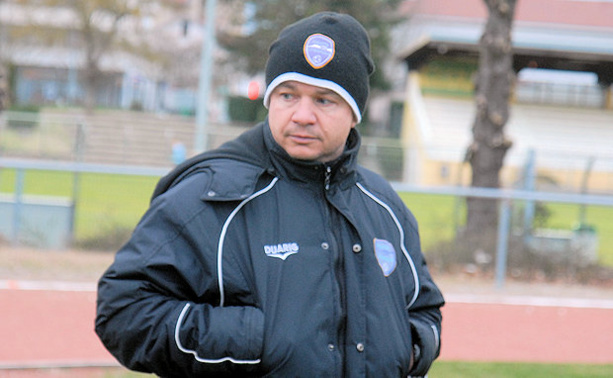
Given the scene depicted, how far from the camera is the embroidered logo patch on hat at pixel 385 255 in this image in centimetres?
221

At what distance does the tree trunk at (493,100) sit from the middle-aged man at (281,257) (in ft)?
30.9

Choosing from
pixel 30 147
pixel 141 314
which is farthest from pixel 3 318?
pixel 30 147

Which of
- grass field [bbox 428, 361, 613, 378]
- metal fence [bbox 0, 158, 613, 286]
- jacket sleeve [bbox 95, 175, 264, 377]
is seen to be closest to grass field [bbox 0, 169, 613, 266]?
metal fence [bbox 0, 158, 613, 286]

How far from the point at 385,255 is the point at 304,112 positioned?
0.46 metres

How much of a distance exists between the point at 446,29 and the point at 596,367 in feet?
126

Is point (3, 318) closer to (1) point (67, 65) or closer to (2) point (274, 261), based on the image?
(2) point (274, 261)

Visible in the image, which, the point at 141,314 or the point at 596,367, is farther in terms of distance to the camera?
the point at 596,367

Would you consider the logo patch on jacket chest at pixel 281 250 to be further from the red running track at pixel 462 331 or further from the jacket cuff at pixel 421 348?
the red running track at pixel 462 331

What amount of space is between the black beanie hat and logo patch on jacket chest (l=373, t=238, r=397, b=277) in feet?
1.29

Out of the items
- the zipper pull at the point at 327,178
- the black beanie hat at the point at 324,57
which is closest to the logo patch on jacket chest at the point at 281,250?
the zipper pull at the point at 327,178

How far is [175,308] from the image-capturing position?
1.99 m

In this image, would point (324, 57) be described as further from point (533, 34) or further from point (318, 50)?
point (533, 34)

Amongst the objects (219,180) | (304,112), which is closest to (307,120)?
(304,112)

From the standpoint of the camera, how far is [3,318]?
6844 mm
